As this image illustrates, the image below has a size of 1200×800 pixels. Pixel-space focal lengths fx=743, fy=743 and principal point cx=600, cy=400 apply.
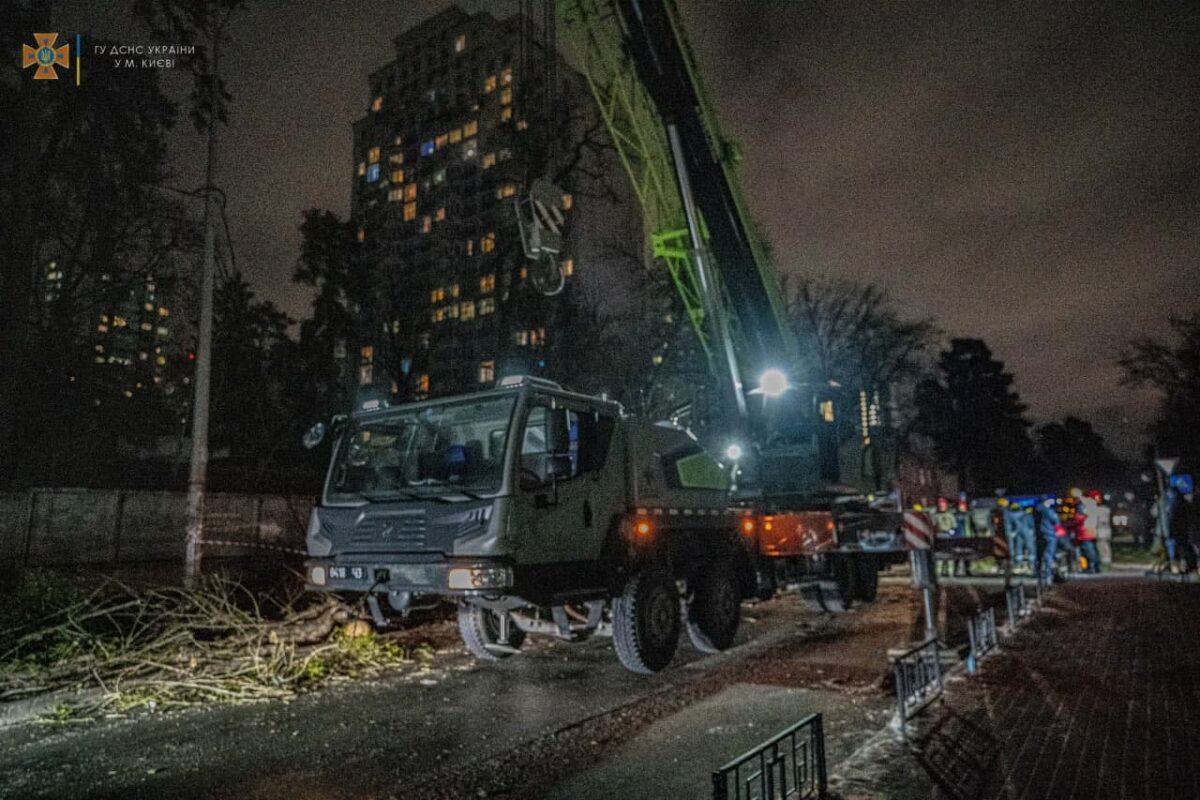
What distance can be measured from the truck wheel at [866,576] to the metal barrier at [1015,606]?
236 cm

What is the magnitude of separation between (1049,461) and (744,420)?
244ft

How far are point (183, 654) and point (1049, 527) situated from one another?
16.5m

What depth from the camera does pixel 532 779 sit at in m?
4.86

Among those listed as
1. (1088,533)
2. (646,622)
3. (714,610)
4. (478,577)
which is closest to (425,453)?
(478,577)

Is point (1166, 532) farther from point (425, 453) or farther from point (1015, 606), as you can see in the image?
point (425, 453)

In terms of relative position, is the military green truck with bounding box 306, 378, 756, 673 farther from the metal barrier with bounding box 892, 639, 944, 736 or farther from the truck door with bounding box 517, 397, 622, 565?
the metal barrier with bounding box 892, 639, 944, 736

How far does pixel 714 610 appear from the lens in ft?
28.6

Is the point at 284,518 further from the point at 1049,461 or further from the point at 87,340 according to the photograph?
the point at 1049,461

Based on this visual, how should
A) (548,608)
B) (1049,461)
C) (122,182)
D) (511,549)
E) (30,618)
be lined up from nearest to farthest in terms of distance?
1. (511,549)
2. (548,608)
3. (30,618)
4. (122,182)
5. (1049,461)

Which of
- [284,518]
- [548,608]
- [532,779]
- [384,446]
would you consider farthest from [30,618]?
[284,518]

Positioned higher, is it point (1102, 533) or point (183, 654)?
point (1102, 533)

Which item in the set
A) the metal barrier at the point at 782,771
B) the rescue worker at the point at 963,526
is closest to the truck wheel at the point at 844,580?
the metal barrier at the point at 782,771
